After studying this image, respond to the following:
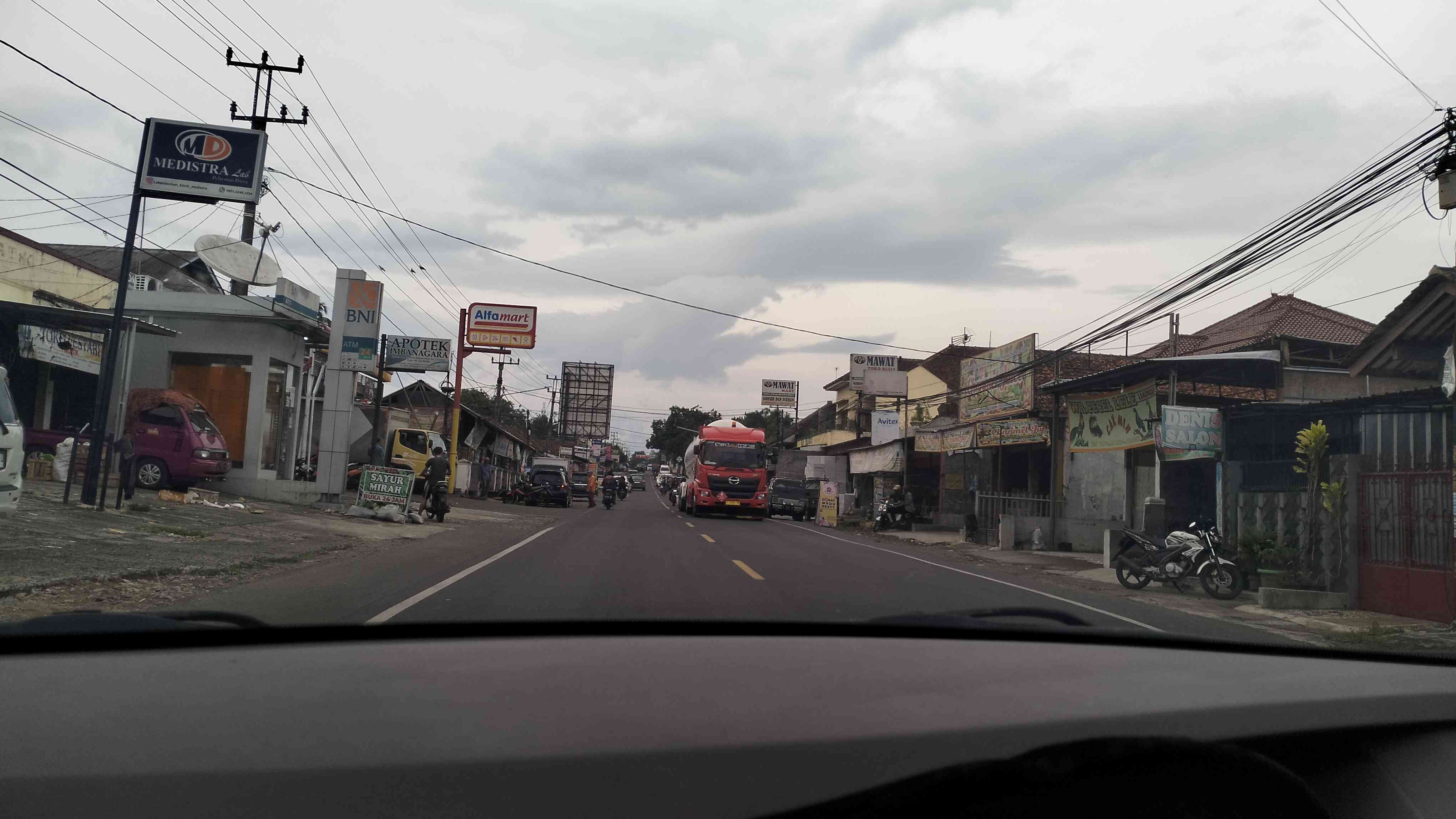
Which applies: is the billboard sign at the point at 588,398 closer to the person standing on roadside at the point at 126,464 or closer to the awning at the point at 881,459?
the awning at the point at 881,459

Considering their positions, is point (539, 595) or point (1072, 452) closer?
point (539, 595)

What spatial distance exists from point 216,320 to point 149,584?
17.3 meters

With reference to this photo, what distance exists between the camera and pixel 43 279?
85.2ft

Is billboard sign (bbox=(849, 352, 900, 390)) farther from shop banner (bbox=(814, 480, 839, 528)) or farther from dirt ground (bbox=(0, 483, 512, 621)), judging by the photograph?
dirt ground (bbox=(0, 483, 512, 621))

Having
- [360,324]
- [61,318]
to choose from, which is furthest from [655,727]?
[360,324]

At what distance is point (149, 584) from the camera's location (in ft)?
29.0

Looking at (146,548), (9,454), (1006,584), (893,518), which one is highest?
(9,454)

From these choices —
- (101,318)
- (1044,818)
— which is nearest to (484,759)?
(1044,818)

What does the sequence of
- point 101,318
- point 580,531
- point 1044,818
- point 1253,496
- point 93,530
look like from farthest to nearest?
point 580,531, point 101,318, point 1253,496, point 93,530, point 1044,818

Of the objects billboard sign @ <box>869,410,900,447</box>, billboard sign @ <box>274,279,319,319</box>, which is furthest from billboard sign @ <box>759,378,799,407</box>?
billboard sign @ <box>274,279,319,319</box>

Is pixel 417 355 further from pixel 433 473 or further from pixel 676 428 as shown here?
pixel 676 428

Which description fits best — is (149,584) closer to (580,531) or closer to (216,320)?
(580,531)

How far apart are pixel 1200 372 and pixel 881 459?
1899cm

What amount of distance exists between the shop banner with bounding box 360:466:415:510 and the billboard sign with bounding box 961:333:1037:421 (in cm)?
1576
